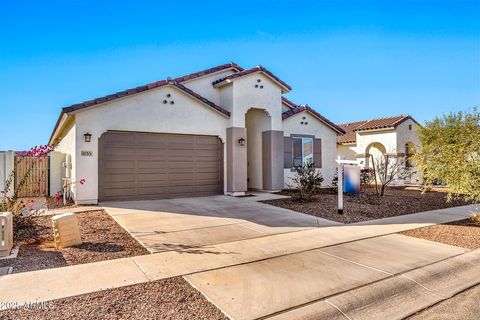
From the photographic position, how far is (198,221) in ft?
27.1

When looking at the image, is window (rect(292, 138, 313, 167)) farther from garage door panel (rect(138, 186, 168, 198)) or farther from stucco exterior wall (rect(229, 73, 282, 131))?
garage door panel (rect(138, 186, 168, 198))

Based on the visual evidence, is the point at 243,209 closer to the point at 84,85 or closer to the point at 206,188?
the point at 206,188

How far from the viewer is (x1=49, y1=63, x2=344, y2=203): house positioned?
1115 cm

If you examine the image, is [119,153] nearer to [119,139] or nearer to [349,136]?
[119,139]

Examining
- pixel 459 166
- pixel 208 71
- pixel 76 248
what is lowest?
pixel 76 248

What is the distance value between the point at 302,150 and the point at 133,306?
1431 centimetres

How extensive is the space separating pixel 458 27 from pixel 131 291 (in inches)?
630

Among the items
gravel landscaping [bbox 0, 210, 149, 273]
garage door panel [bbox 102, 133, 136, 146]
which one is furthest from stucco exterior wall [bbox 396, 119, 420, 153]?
gravel landscaping [bbox 0, 210, 149, 273]

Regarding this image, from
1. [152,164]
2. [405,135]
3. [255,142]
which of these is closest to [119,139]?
[152,164]

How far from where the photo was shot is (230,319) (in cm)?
329

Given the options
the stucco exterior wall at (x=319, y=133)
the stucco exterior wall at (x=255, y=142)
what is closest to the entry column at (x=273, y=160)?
the stucco exterior wall at (x=255, y=142)

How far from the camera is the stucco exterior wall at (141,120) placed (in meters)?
10.9

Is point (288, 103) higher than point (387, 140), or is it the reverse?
point (288, 103)

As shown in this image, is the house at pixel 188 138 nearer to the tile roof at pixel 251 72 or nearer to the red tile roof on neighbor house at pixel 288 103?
the tile roof at pixel 251 72
